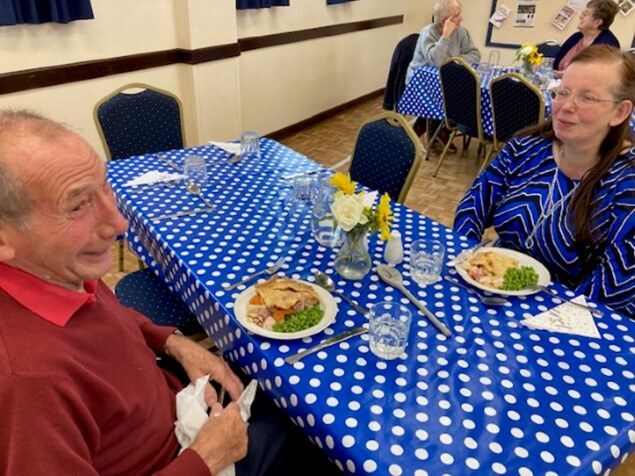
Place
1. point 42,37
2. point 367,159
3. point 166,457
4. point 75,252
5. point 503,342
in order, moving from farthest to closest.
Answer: point 42,37, point 367,159, point 503,342, point 166,457, point 75,252

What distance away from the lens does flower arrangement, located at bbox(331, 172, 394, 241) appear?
4.45 ft

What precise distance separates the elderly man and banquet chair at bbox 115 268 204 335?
2.34 feet

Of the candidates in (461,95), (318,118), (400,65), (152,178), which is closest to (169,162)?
(152,178)

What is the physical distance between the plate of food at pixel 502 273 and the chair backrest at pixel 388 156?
80 centimetres

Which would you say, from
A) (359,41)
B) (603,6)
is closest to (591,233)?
(603,6)

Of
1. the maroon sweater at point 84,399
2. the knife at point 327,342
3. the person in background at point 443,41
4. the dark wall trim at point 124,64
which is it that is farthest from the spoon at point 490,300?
the person in background at point 443,41

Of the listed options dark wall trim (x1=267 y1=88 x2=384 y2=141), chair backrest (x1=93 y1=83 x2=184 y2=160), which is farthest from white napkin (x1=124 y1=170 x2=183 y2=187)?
dark wall trim (x1=267 y1=88 x2=384 y2=141)

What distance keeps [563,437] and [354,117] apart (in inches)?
224

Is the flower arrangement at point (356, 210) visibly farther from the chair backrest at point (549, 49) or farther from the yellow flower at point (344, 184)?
the chair backrest at point (549, 49)

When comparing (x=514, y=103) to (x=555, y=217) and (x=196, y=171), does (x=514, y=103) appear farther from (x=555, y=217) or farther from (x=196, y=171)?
(x=196, y=171)

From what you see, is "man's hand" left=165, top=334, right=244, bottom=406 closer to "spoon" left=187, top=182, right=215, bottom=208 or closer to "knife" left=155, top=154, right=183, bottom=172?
"spoon" left=187, top=182, right=215, bottom=208

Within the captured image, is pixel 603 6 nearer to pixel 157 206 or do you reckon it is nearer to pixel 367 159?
pixel 367 159

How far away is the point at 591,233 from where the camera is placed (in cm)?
167

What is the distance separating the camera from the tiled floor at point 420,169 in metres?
3.86
